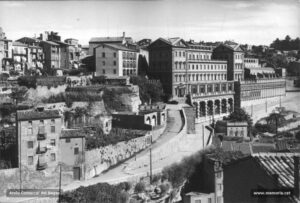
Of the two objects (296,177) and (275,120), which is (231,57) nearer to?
(275,120)

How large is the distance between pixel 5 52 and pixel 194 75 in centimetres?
1658

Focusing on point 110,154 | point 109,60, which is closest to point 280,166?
point 110,154

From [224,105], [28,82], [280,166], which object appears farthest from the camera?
[224,105]

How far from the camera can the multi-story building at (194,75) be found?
3632 cm

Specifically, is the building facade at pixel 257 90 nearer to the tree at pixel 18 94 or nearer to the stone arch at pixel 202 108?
the stone arch at pixel 202 108

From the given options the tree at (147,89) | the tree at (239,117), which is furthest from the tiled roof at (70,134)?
the tree at (239,117)

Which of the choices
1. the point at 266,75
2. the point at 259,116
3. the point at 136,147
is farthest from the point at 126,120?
the point at 266,75

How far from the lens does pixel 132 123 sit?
25.6m

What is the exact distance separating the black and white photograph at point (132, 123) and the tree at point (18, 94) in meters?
A: 0.08

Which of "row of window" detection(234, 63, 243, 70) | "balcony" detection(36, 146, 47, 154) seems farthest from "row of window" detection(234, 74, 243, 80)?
"balcony" detection(36, 146, 47, 154)

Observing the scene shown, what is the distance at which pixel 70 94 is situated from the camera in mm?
25203

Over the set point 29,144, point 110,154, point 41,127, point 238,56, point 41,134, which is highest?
point 238,56

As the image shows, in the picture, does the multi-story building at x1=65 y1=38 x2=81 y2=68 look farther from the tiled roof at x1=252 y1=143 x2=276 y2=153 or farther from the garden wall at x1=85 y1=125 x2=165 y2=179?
the tiled roof at x1=252 y1=143 x2=276 y2=153

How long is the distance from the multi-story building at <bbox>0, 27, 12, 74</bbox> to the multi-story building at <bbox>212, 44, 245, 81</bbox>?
21765mm
